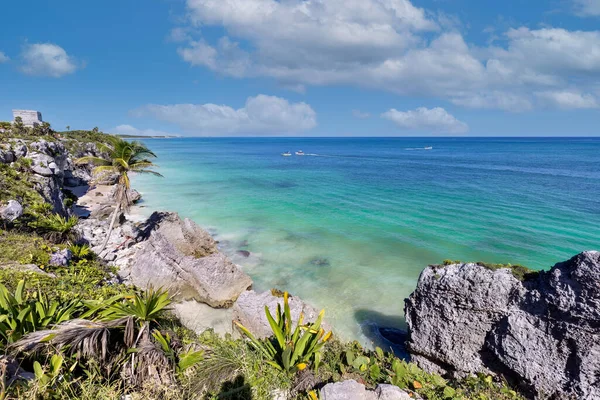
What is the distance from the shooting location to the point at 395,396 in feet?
21.4

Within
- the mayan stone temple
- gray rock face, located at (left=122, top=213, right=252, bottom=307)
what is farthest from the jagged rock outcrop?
the mayan stone temple

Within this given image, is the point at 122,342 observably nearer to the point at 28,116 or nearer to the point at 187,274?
the point at 187,274

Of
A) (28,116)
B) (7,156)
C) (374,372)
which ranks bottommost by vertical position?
(374,372)

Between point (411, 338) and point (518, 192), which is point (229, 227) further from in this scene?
point (518, 192)

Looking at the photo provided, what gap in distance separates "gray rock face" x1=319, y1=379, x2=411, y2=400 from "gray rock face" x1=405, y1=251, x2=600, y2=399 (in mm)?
4047

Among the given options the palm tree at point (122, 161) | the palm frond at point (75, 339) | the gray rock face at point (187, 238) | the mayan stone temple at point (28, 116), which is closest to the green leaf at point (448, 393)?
the palm frond at point (75, 339)

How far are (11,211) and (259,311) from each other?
13370 mm

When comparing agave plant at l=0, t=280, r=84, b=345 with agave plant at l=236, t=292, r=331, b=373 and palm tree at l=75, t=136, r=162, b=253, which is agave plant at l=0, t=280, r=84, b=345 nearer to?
agave plant at l=236, t=292, r=331, b=373

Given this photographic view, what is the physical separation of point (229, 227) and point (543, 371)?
2230 centimetres

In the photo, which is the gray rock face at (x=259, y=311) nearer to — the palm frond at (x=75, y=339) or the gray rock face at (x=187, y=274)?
the gray rock face at (x=187, y=274)

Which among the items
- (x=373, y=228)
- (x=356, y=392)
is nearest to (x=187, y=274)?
(x=356, y=392)

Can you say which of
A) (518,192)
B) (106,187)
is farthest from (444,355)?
(106,187)

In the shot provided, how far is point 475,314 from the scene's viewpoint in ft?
30.4

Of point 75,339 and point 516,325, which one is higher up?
point 75,339
